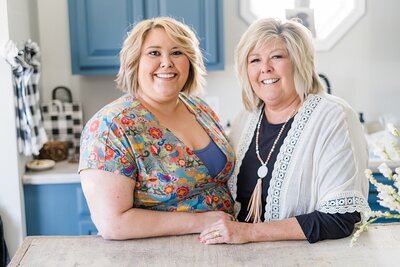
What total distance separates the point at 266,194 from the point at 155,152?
0.41 metres

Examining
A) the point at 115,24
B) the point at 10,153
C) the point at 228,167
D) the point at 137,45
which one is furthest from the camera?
the point at 115,24

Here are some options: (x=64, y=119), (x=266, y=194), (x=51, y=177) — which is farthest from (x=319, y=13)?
(x=266, y=194)

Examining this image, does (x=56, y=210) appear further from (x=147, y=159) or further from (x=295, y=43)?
(x=295, y=43)

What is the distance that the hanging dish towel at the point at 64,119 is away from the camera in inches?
133

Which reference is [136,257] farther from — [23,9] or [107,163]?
[23,9]

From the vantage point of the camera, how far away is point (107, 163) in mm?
1625

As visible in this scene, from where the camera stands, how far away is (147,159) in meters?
1.71

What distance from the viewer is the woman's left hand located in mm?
1618

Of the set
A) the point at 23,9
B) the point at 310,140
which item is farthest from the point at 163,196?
the point at 23,9

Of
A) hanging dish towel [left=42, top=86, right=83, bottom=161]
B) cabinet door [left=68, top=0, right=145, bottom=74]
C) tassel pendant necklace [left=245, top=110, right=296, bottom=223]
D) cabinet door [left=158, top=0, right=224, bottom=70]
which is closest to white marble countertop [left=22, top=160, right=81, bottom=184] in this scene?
hanging dish towel [left=42, top=86, right=83, bottom=161]

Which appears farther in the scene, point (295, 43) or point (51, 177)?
point (51, 177)

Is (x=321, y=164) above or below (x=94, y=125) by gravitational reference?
below

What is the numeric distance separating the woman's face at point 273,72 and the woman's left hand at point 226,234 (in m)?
0.50

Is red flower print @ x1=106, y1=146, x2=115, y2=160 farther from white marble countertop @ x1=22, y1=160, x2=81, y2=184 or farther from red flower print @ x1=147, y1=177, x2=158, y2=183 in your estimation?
white marble countertop @ x1=22, y1=160, x2=81, y2=184
